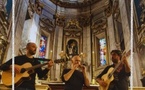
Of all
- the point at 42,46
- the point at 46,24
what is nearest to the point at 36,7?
the point at 46,24

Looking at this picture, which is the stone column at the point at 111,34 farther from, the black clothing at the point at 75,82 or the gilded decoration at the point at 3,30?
the black clothing at the point at 75,82

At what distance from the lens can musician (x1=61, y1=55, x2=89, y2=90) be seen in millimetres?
3016

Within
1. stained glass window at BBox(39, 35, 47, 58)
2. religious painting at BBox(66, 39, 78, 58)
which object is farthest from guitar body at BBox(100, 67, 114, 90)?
religious painting at BBox(66, 39, 78, 58)

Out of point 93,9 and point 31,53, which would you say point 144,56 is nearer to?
point 31,53

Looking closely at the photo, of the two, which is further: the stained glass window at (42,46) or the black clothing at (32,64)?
the stained glass window at (42,46)

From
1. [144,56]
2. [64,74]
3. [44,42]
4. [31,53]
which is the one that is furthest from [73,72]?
[44,42]

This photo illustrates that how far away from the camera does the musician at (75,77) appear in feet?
9.89

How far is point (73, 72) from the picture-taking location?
3121mm

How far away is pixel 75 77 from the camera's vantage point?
3078mm

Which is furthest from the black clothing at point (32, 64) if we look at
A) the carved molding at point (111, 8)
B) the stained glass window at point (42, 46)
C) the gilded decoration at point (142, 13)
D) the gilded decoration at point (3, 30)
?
the stained glass window at point (42, 46)

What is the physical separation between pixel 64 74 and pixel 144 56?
4318mm

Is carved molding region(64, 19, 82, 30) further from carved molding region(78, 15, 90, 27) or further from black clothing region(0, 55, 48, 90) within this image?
black clothing region(0, 55, 48, 90)

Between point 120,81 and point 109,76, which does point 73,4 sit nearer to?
point 109,76

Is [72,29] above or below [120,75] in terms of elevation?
above
